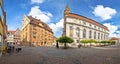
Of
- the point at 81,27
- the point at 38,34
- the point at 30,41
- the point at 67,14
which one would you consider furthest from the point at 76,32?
the point at 30,41

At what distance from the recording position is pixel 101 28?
107m

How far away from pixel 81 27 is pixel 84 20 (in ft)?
16.0

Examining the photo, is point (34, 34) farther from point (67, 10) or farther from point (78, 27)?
point (67, 10)

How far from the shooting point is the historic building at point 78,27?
8300cm

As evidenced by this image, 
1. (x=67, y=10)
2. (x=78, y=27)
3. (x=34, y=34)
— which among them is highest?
(x=67, y=10)

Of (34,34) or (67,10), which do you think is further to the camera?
(67,10)

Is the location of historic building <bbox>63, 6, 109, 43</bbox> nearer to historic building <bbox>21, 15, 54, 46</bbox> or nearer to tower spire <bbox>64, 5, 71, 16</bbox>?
tower spire <bbox>64, 5, 71, 16</bbox>

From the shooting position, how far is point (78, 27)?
8681 cm

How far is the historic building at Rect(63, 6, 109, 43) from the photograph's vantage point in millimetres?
83000

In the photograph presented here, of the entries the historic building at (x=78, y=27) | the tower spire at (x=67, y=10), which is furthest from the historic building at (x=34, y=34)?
the tower spire at (x=67, y=10)

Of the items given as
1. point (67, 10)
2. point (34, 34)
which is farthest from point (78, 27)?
point (34, 34)

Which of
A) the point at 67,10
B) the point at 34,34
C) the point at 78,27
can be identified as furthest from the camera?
the point at 67,10

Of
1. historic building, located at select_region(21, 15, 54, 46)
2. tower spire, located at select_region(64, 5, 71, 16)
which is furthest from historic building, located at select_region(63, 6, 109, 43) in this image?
historic building, located at select_region(21, 15, 54, 46)

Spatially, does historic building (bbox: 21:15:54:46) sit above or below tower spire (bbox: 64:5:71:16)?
below
